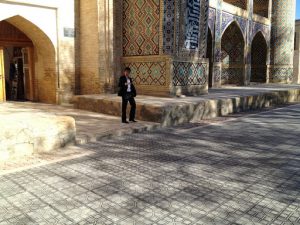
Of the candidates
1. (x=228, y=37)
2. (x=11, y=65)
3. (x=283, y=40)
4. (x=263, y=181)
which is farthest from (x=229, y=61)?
(x=263, y=181)

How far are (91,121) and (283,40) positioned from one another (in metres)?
13.5

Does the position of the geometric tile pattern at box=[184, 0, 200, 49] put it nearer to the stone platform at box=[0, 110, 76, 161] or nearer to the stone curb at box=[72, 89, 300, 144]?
the stone curb at box=[72, 89, 300, 144]

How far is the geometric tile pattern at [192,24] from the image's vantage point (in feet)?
28.8

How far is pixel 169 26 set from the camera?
331 inches

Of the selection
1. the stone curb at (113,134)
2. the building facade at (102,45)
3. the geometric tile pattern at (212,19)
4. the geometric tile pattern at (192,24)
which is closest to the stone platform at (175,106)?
the stone curb at (113,134)

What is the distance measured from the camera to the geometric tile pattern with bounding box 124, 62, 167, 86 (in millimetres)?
8422

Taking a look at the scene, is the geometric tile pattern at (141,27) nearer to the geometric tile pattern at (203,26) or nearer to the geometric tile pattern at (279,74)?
the geometric tile pattern at (203,26)

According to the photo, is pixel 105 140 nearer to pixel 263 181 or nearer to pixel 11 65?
pixel 263 181

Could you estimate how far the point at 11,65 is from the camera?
11352 mm

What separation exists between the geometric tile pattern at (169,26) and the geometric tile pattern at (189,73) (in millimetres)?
472

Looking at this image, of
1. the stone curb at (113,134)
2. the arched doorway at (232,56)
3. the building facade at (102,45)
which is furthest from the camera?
the arched doorway at (232,56)

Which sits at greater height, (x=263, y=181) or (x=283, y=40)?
(x=283, y=40)

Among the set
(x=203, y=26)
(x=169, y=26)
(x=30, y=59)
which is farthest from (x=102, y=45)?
(x=203, y=26)

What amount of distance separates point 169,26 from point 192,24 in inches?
35.8
